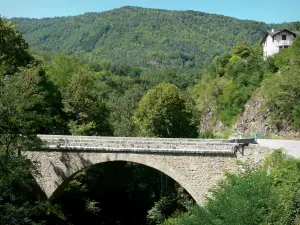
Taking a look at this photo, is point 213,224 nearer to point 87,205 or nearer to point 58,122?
point 87,205

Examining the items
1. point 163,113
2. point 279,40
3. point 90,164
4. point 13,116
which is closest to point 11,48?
point 90,164

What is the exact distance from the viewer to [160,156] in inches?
911

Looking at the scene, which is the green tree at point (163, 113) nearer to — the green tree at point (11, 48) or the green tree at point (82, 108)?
the green tree at point (82, 108)

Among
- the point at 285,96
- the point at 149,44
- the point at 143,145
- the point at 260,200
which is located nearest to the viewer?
the point at 260,200

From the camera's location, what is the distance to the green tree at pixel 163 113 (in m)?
35.6

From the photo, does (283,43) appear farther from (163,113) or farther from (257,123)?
(163,113)

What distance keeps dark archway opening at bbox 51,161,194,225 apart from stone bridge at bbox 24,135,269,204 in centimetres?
265

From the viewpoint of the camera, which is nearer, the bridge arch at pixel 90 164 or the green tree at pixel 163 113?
the bridge arch at pixel 90 164

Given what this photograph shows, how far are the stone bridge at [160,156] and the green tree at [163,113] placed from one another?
12.0m

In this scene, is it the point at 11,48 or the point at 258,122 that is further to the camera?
the point at 258,122

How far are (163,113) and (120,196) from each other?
8783mm

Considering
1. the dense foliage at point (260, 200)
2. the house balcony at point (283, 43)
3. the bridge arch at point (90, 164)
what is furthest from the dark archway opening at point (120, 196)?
the house balcony at point (283, 43)

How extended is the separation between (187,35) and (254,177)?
610 feet

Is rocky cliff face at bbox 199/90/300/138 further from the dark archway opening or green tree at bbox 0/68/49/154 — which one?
green tree at bbox 0/68/49/154
